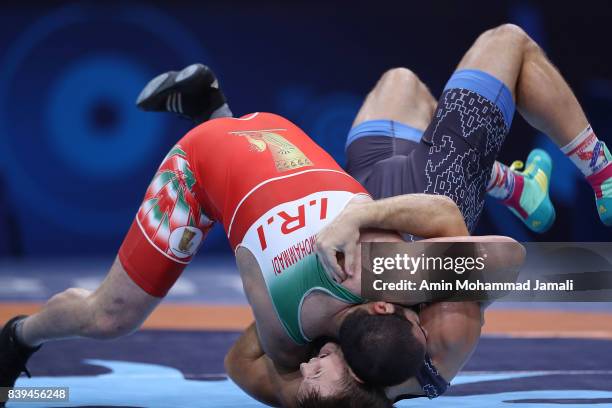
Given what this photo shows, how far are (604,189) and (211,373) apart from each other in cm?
187

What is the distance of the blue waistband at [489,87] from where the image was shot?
11.8 ft

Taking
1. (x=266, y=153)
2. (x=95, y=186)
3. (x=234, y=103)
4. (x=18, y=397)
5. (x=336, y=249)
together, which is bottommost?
(x=18, y=397)

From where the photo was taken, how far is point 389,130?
4047mm

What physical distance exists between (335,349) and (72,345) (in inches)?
101

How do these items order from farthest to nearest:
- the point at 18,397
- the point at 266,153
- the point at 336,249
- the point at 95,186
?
the point at 95,186
the point at 18,397
the point at 266,153
the point at 336,249

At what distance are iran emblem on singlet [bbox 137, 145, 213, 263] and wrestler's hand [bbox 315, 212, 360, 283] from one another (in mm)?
830

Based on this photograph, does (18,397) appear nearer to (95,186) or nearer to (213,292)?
(213,292)

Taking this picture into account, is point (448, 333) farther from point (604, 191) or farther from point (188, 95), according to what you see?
point (188, 95)

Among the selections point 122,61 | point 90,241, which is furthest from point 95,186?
point 122,61

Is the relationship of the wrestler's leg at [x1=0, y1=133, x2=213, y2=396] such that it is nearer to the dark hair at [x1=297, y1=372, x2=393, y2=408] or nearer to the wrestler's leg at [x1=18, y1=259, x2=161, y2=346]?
the wrestler's leg at [x1=18, y1=259, x2=161, y2=346]

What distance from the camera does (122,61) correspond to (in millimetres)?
10109

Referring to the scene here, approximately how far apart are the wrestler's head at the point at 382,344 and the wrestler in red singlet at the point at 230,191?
0.39 m

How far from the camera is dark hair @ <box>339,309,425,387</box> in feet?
9.21

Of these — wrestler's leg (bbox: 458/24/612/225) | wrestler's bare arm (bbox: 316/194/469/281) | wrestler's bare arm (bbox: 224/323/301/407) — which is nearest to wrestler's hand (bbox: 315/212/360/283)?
wrestler's bare arm (bbox: 316/194/469/281)
